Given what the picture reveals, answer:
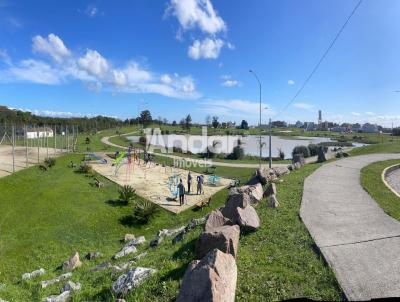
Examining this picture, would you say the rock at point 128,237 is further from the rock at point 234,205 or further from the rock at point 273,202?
the rock at point 234,205

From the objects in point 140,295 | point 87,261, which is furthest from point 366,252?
point 87,261

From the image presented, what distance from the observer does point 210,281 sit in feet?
14.7

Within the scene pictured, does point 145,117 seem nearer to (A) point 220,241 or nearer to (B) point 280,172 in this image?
(B) point 280,172

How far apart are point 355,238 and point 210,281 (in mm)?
4745

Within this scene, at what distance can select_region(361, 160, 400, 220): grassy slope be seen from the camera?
34.8 feet

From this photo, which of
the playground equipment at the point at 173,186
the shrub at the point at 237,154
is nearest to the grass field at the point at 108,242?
the playground equipment at the point at 173,186

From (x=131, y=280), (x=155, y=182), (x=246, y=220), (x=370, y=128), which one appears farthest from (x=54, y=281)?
(x=370, y=128)

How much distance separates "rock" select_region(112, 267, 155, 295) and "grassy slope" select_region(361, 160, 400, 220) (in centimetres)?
719

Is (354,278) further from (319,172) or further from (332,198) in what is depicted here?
(319,172)

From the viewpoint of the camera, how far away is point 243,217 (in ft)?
27.5

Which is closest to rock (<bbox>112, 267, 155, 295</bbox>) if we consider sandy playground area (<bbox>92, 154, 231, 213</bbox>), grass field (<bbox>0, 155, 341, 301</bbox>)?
grass field (<bbox>0, 155, 341, 301</bbox>)

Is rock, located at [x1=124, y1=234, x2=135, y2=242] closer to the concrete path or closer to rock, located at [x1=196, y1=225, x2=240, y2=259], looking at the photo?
the concrete path

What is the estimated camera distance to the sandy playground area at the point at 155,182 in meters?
22.3

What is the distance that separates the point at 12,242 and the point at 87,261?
4.75m
